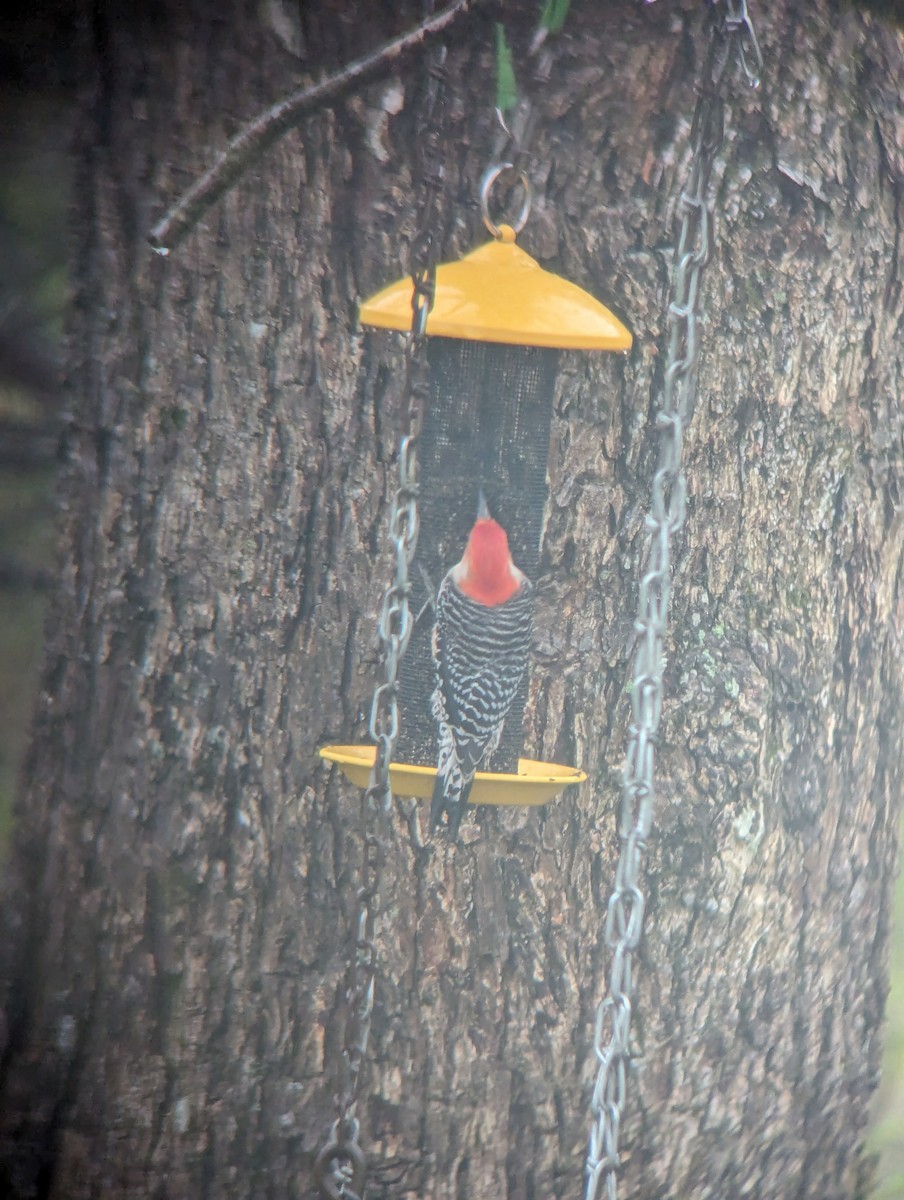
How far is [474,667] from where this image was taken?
138 centimetres

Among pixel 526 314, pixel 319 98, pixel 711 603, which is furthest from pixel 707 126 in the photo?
pixel 711 603

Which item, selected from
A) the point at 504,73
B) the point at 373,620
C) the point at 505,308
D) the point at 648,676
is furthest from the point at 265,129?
the point at 648,676

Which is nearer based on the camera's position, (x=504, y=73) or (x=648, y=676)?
(x=648, y=676)

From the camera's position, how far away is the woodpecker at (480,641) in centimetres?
135

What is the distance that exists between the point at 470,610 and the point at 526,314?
41 cm

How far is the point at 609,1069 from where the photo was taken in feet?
3.66

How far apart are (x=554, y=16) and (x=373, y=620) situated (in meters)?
0.81

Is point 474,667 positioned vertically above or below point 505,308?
below

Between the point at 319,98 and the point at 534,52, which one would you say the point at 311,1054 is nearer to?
the point at 319,98

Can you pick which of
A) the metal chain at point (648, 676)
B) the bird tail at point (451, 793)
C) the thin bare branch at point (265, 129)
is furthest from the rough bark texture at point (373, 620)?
the metal chain at point (648, 676)

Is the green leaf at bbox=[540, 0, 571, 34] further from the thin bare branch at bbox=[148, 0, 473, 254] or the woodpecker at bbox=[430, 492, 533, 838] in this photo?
the woodpecker at bbox=[430, 492, 533, 838]

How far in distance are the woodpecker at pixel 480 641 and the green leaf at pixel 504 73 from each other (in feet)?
1.65

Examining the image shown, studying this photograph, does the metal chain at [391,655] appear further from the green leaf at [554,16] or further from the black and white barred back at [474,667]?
the green leaf at [554,16]

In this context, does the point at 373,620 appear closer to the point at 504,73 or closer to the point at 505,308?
the point at 505,308
